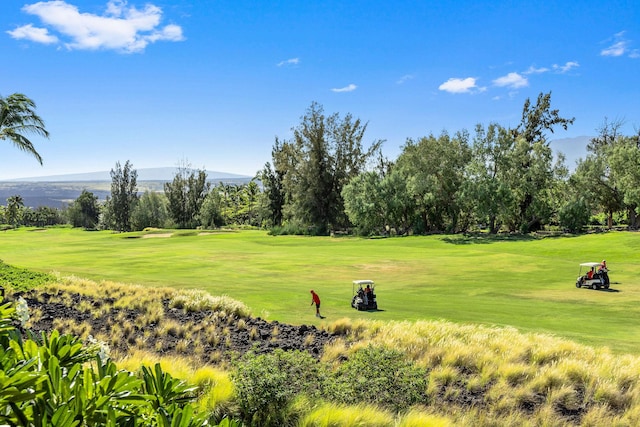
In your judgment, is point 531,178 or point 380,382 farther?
point 531,178

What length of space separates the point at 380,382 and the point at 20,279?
17642 mm

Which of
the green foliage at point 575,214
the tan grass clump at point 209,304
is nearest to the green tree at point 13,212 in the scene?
the green foliage at point 575,214

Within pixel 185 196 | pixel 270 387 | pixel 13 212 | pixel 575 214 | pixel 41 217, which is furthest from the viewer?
pixel 41 217

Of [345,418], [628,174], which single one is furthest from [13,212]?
[345,418]

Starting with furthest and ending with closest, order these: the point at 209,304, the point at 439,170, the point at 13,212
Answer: the point at 13,212 < the point at 439,170 < the point at 209,304

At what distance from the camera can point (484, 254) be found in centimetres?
4128

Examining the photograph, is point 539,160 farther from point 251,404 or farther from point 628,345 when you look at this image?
point 251,404

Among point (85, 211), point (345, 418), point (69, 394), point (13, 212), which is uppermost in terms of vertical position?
point (85, 211)

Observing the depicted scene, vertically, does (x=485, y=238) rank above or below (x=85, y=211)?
below

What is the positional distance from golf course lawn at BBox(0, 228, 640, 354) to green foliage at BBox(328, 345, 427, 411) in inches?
262

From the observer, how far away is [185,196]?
10506cm

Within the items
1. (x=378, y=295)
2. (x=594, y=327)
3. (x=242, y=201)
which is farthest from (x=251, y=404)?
(x=242, y=201)

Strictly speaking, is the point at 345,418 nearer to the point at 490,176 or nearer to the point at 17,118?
the point at 17,118

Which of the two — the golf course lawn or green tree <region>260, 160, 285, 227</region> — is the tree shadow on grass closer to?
the golf course lawn
